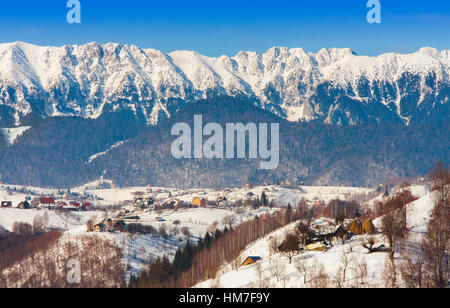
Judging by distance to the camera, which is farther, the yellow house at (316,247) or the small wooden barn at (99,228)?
the small wooden barn at (99,228)

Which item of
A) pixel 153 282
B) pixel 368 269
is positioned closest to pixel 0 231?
pixel 153 282

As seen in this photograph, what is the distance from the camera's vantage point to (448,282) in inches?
3238

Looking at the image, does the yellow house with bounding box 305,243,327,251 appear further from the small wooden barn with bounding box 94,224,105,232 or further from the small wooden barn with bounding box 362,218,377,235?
the small wooden barn with bounding box 94,224,105,232

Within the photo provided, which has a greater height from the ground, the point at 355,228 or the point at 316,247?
the point at 355,228

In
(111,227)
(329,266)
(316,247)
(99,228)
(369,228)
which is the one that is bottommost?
(329,266)

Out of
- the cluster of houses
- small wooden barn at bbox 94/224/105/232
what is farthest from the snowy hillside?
small wooden barn at bbox 94/224/105/232

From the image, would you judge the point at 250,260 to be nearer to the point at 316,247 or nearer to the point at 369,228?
the point at 316,247

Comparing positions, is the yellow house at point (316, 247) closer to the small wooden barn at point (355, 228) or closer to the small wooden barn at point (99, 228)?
the small wooden barn at point (355, 228)

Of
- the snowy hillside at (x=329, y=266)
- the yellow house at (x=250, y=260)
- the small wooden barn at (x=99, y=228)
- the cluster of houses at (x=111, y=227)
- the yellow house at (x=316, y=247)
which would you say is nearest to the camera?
the snowy hillside at (x=329, y=266)

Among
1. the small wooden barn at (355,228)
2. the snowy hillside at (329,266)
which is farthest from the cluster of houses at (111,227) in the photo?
the small wooden barn at (355,228)

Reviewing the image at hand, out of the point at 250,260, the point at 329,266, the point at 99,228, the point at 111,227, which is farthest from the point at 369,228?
the point at 111,227

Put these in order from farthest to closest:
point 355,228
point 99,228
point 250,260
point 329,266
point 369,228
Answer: point 99,228 → point 355,228 → point 369,228 → point 250,260 → point 329,266

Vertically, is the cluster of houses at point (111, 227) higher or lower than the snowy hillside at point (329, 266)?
higher
